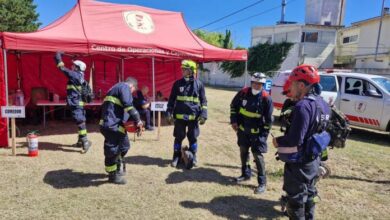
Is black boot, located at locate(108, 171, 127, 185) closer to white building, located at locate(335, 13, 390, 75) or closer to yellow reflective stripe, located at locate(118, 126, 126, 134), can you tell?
yellow reflective stripe, located at locate(118, 126, 126, 134)

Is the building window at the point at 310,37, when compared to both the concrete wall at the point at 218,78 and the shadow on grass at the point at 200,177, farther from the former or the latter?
the shadow on grass at the point at 200,177

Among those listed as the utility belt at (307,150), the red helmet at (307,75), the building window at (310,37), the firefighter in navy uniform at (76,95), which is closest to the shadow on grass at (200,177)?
the utility belt at (307,150)

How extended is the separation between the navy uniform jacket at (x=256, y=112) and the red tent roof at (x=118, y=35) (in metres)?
4.36

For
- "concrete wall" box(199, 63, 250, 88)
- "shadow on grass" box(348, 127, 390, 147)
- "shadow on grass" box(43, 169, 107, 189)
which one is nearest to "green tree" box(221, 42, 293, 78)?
"concrete wall" box(199, 63, 250, 88)

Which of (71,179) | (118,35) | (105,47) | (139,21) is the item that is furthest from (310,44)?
(71,179)

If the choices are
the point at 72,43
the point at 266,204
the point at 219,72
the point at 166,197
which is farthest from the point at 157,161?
the point at 219,72

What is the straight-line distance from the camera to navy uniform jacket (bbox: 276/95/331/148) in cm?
300

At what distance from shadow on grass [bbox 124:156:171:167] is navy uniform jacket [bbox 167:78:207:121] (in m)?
1.05

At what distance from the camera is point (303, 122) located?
3.00m

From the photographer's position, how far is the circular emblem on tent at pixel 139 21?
9.53 m

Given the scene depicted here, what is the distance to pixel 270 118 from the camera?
15.7 ft

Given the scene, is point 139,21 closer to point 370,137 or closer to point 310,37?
point 370,137

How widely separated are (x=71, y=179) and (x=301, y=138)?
3853 millimetres

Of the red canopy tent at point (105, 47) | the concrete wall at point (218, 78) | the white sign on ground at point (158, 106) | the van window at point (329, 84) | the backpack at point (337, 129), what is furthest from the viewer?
the concrete wall at point (218, 78)
